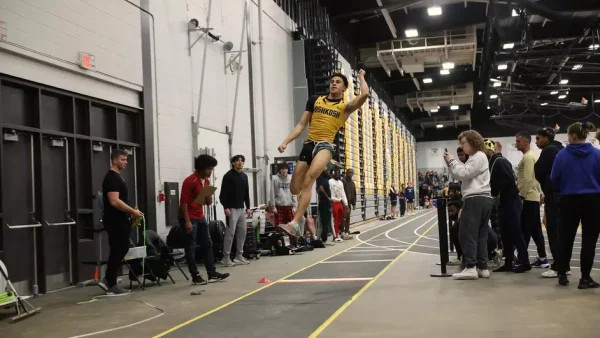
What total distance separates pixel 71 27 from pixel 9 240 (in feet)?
8.78

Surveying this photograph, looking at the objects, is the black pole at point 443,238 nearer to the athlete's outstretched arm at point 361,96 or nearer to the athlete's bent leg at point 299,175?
the athlete's outstretched arm at point 361,96

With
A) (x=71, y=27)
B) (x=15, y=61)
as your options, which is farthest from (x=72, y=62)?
(x=15, y=61)

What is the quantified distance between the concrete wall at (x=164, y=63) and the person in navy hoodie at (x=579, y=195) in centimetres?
562

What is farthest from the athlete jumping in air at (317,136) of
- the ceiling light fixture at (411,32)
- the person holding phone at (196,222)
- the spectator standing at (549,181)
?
the ceiling light fixture at (411,32)

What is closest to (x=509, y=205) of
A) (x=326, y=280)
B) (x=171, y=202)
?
(x=326, y=280)

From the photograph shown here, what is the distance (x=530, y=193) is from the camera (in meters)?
6.74

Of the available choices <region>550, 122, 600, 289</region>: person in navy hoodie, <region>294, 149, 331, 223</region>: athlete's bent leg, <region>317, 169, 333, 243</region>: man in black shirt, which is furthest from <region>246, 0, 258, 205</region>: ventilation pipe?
<region>550, 122, 600, 289</region>: person in navy hoodie

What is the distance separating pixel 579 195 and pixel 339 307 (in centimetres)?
245

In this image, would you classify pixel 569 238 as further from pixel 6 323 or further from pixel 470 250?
pixel 6 323

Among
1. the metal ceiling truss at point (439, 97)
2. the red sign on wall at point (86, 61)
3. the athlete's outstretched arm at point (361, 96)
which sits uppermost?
the metal ceiling truss at point (439, 97)

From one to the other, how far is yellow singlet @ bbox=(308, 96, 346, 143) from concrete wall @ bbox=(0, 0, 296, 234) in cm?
328

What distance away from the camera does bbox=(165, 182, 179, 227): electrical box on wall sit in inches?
357

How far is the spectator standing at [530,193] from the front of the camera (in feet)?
22.1

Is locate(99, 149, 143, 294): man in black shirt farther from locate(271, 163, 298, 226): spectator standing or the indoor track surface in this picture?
locate(271, 163, 298, 226): spectator standing
